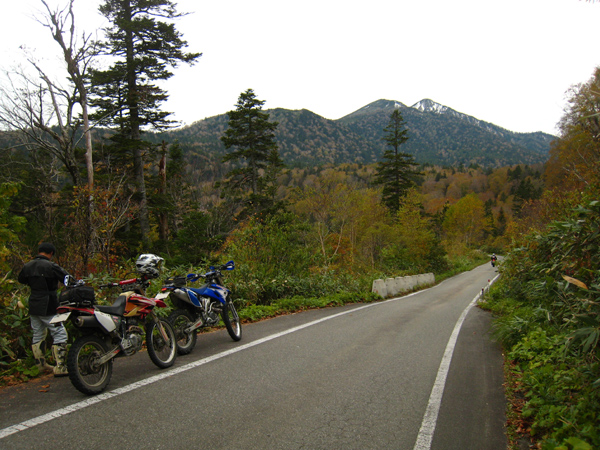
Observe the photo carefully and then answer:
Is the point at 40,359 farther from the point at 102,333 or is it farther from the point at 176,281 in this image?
the point at 176,281

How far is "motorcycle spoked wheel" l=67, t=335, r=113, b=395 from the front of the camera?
3.80 metres

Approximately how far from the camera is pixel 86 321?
4059 millimetres

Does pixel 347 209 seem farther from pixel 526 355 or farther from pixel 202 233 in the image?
pixel 526 355

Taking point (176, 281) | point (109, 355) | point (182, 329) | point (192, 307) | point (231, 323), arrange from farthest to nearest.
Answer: point (231, 323) < point (192, 307) < point (176, 281) < point (182, 329) < point (109, 355)

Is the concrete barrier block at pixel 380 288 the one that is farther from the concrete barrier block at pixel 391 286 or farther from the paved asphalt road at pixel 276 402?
the paved asphalt road at pixel 276 402

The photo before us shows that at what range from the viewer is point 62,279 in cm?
482

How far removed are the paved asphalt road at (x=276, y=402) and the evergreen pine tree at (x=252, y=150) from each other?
2521 cm

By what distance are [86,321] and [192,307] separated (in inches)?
74.1

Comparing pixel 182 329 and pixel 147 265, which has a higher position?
pixel 147 265

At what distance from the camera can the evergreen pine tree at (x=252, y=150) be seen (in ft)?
102

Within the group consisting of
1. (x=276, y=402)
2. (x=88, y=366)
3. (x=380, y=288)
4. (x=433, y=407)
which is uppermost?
(x=88, y=366)

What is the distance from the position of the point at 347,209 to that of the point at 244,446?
74.0ft

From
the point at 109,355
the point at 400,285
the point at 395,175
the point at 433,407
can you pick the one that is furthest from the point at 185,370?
the point at 395,175

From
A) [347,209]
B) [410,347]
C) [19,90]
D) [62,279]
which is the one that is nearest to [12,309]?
[62,279]
